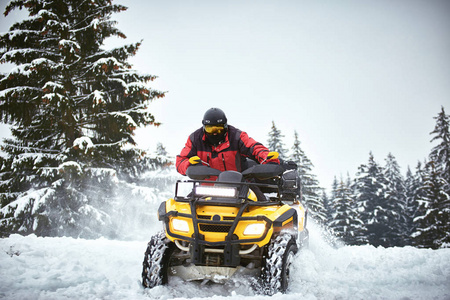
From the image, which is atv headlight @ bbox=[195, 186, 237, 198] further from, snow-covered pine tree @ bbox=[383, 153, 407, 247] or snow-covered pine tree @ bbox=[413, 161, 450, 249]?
snow-covered pine tree @ bbox=[383, 153, 407, 247]

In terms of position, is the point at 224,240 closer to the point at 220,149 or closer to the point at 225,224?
the point at 225,224

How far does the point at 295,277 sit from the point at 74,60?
46.7ft

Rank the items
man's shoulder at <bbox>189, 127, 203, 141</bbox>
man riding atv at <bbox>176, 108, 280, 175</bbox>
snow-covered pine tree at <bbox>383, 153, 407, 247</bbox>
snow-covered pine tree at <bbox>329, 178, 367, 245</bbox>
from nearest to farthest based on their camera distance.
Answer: man riding atv at <bbox>176, 108, 280, 175</bbox>, man's shoulder at <bbox>189, 127, 203, 141</bbox>, snow-covered pine tree at <bbox>329, 178, 367, 245</bbox>, snow-covered pine tree at <bbox>383, 153, 407, 247</bbox>

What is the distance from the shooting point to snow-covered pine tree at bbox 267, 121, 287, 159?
26188 mm

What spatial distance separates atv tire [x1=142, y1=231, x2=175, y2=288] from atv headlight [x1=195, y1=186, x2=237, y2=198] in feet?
2.19

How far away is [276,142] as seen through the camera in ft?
86.9

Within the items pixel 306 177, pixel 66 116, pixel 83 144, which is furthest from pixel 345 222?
pixel 66 116

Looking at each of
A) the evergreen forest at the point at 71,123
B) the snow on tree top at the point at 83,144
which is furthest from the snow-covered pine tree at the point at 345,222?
the snow on tree top at the point at 83,144

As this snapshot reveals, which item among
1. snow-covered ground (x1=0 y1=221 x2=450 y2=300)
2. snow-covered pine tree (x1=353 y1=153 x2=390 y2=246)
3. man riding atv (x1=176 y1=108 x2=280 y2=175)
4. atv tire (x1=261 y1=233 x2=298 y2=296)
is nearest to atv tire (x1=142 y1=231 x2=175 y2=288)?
snow-covered ground (x1=0 y1=221 x2=450 y2=300)

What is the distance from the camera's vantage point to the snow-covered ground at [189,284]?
3205 mm

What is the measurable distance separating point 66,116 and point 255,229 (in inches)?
500

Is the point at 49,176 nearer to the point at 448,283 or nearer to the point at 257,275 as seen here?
the point at 257,275

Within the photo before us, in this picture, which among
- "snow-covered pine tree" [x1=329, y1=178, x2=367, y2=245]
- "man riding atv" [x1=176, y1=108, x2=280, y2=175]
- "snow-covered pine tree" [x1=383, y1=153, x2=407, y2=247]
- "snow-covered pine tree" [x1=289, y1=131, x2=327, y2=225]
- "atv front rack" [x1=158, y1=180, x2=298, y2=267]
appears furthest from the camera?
"snow-covered pine tree" [x1=383, y1=153, x2=407, y2=247]

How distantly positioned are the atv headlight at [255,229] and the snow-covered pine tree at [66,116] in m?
11.0
